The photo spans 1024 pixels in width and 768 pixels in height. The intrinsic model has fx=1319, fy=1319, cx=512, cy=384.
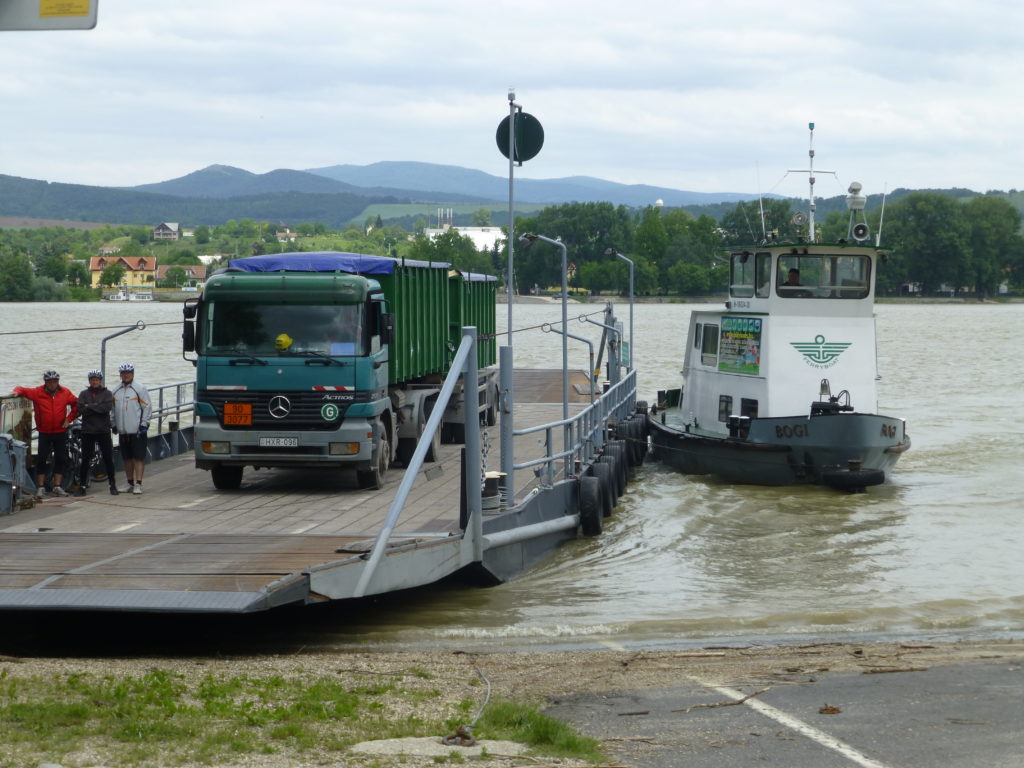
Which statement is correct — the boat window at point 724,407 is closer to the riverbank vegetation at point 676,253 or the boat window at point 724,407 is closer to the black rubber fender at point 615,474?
the black rubber fender at point 615,474

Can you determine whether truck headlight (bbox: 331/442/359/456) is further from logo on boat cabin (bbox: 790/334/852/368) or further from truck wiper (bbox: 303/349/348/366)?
logo on boat cabin (bbox: 790/334/852/368)

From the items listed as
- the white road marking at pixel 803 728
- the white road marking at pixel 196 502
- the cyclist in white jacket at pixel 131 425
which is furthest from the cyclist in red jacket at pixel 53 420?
the white road marking at pixel 803 728

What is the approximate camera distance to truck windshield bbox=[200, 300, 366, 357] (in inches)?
565

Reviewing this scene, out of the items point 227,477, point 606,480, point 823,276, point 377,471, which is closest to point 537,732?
point 377,471

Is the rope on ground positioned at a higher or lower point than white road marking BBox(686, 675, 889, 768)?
higher

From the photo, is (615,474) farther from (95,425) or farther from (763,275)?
(95,425)

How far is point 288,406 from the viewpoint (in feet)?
46.9

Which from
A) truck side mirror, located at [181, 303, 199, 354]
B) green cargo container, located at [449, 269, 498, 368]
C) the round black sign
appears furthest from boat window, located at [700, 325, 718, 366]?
truck side mirror, located at [181, 303, 199, 354]

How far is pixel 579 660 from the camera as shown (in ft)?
34.4

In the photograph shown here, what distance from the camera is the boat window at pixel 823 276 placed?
68.6 ft

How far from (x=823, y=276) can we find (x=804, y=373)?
5.44 feet

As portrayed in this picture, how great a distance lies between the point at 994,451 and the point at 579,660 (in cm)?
2055

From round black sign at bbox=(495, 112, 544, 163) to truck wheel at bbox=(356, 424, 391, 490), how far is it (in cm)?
353

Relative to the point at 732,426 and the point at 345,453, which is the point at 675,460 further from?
the point at 345,453
